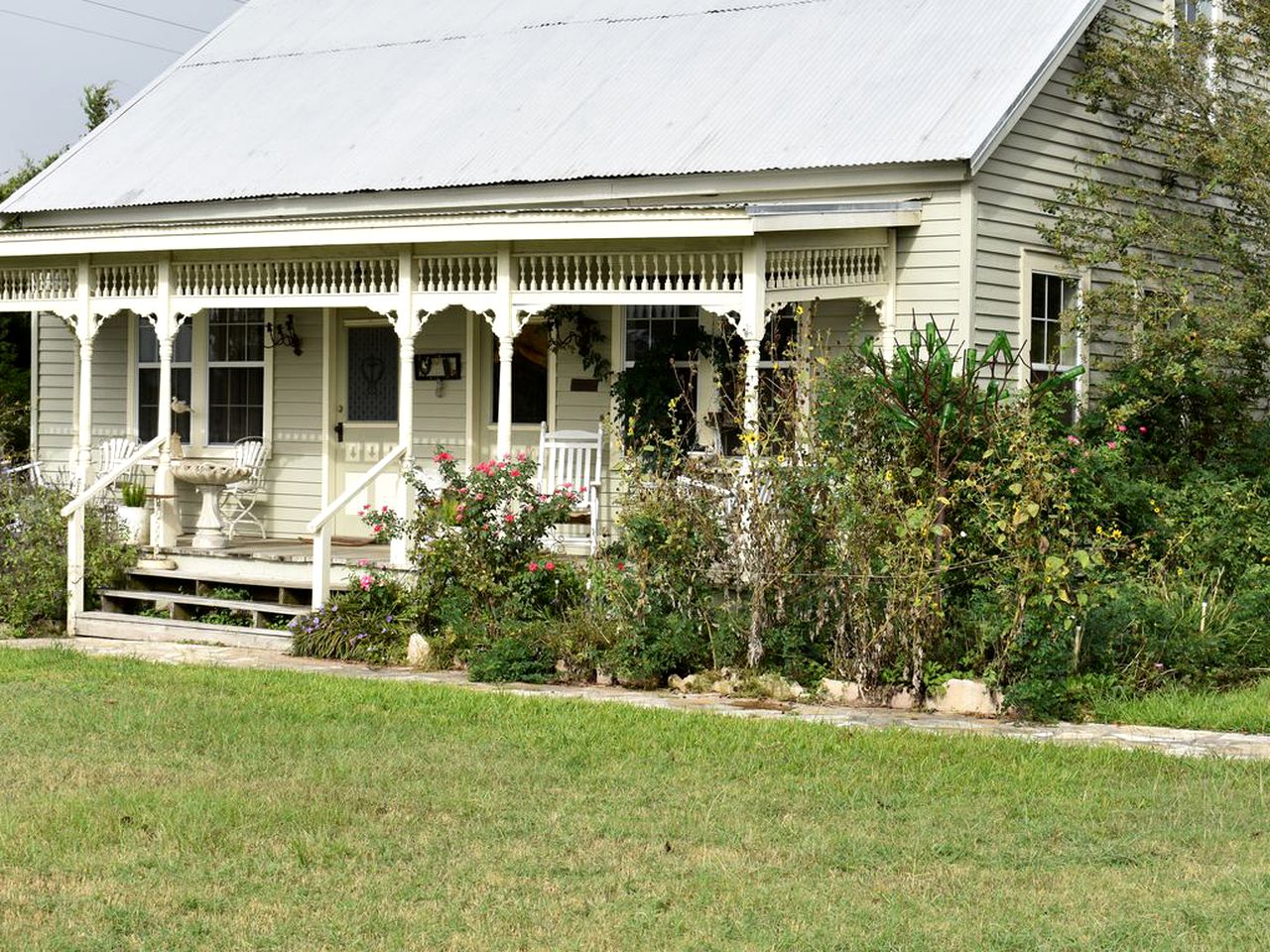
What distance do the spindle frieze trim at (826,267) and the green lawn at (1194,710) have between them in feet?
Answer: 14.0

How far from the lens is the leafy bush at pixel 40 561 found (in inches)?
535

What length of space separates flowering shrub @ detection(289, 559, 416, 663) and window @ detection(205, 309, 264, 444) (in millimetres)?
5153

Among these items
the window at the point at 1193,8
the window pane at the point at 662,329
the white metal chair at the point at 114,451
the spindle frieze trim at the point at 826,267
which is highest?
the window at the point at 1193,8

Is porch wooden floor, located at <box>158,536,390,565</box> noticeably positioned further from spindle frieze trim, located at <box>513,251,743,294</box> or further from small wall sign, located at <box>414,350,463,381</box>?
spindle frieze trim, located at <box>513,251,743,294</box>

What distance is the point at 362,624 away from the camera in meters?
12.1

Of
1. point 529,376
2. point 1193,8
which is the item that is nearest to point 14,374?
point 529,376

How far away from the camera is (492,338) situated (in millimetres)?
15781

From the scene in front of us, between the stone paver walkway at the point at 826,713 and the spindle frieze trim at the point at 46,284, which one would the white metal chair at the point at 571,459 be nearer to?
the stone paver walkway at the point at 826,713

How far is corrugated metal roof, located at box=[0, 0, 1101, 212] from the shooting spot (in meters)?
13.8

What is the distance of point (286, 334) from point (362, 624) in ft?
18.3

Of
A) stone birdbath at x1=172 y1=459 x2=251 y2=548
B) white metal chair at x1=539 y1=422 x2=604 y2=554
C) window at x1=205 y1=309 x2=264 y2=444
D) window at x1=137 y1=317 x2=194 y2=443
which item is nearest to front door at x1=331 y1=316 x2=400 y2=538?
window at x1=205 y1=309 x2=264 y2=444

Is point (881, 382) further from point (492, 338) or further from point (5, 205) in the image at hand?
point (5, 205)

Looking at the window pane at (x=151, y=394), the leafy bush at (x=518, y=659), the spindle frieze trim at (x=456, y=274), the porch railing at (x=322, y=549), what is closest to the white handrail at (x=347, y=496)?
the porch railing at (x=322, y=549)

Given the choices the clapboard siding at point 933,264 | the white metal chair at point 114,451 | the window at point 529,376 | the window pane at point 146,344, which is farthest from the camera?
the window pane at point 146,344
